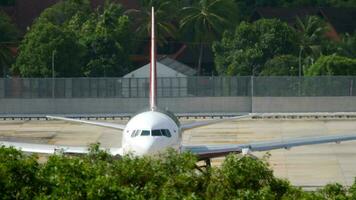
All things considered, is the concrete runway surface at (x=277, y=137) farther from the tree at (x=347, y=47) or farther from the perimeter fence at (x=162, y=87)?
the tree at (x=347, y=47)

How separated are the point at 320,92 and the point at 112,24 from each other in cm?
4198

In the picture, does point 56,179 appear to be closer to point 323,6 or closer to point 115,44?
point 115,44

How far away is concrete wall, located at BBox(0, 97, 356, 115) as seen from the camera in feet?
309

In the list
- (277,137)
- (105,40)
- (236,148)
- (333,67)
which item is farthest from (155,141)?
(105,40)

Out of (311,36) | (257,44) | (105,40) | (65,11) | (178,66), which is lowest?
(178,66)

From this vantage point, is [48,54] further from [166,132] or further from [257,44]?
[166,132]

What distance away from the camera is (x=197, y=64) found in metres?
141

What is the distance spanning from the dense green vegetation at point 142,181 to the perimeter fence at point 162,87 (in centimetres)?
6500

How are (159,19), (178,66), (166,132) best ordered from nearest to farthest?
(166,132) < (178,66) < (159,19)

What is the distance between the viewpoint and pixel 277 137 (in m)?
75.6

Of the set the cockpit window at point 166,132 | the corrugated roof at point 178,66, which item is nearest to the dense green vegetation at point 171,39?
the corrugated roof at point 178,66

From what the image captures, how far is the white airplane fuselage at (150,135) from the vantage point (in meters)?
48.3

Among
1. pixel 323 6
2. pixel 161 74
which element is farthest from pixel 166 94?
pixel 323 6

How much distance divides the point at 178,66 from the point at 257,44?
9.07 meters
